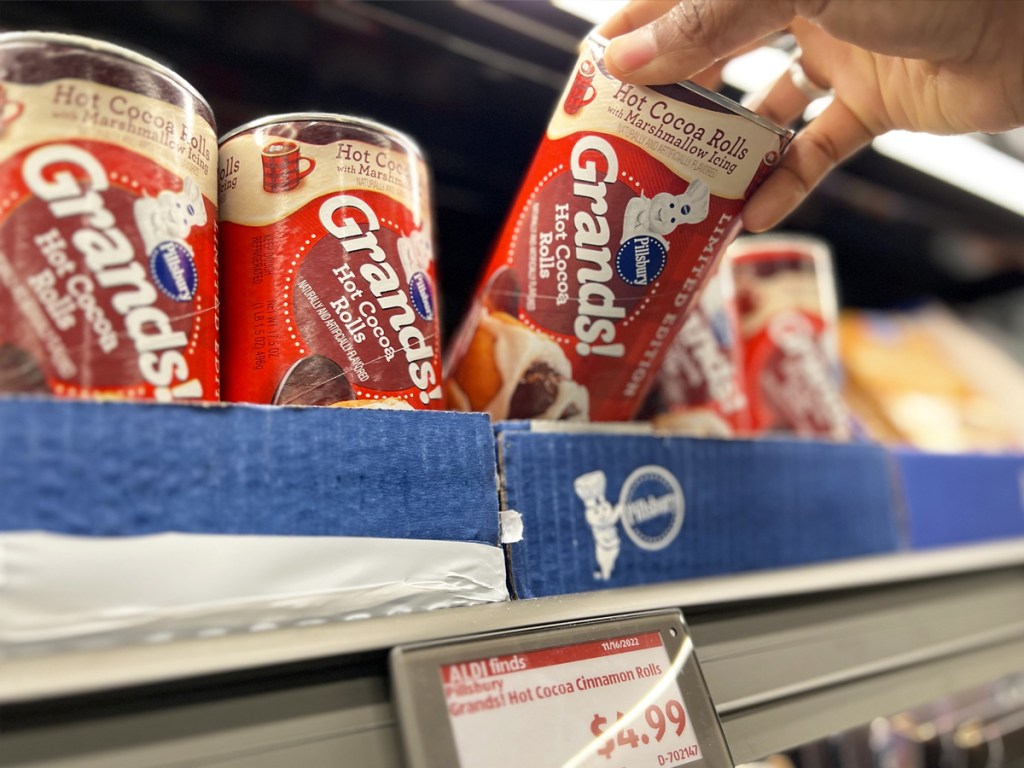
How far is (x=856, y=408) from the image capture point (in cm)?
169

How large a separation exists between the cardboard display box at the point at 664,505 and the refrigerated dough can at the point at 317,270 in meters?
0.13

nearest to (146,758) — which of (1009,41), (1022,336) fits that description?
(1009,41)

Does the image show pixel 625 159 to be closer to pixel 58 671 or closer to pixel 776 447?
pixel 776 447

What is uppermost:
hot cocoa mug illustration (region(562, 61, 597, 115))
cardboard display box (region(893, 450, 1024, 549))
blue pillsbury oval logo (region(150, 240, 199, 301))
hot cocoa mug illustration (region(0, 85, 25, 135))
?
hot cocoa mug illustration (region(562, 61, 597, 115))

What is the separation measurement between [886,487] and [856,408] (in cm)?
56

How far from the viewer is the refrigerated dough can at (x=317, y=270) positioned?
63 cm

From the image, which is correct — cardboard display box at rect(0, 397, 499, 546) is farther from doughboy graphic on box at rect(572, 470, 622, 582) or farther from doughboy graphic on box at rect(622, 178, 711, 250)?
doughboy graphic on box at rect(622, 178, 711, 250)

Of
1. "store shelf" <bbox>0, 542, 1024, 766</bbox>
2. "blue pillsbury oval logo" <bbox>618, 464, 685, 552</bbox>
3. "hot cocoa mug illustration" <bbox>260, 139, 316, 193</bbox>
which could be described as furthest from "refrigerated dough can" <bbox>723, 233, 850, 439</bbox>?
"hot cocoa mug illustration" <bbox>260, 139, 316, 193</bbox>

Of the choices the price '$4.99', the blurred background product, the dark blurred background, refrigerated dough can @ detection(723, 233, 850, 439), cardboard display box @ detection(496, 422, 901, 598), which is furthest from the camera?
the blurred background product

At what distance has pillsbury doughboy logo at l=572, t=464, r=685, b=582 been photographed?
746mm

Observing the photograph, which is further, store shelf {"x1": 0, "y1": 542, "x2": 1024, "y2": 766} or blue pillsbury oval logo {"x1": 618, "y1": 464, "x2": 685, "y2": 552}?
blue pillsbury oval logo {"x1": 618, "y1": 464, "x2": 685, "y2": 552}

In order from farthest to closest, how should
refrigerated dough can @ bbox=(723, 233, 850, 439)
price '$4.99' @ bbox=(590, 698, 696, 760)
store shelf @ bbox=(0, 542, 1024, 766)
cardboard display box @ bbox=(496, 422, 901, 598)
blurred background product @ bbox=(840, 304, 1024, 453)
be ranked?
blurred background product @ bbox=(840, 304, 1024, 453), refrigerated dough can @ bbox=(723, 233, 850, 439), cardboard display box @ bbox=(496, 422, 901, 598), price '$4.99' @ bbox=(590, 698, 696, 760), store shelf @ bbox=(0, 542, 1024, 766)

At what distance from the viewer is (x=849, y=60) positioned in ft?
2.86

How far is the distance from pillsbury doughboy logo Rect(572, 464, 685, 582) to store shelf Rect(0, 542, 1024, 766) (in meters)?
0.05
